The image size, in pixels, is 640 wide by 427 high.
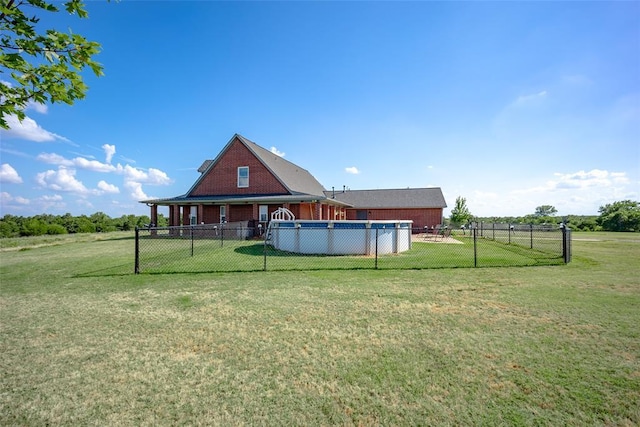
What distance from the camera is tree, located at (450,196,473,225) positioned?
35.0m

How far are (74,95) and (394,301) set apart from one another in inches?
250

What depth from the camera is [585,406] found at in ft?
9.28

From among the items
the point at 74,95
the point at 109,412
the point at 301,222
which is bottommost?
the point at 109,412

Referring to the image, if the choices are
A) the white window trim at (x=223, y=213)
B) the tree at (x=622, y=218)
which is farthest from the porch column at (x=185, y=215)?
the tree at (x=622, y=218)

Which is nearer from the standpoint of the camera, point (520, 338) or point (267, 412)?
point (267, 412)

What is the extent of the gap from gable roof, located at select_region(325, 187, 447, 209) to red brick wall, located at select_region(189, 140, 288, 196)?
32.3ft

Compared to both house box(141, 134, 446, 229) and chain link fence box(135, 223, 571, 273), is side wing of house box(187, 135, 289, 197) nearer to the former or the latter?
house box(141, 134, 446, 229)

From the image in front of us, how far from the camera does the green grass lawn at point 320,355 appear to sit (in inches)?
110

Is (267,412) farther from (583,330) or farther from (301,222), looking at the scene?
(301,222)

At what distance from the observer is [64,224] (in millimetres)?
35938

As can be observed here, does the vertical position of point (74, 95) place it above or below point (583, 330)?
above

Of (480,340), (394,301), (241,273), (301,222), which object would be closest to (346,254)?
(301,222)

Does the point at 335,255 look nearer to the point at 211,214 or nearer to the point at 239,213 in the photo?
the point at 239,213

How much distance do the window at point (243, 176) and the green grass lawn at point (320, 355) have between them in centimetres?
1848
